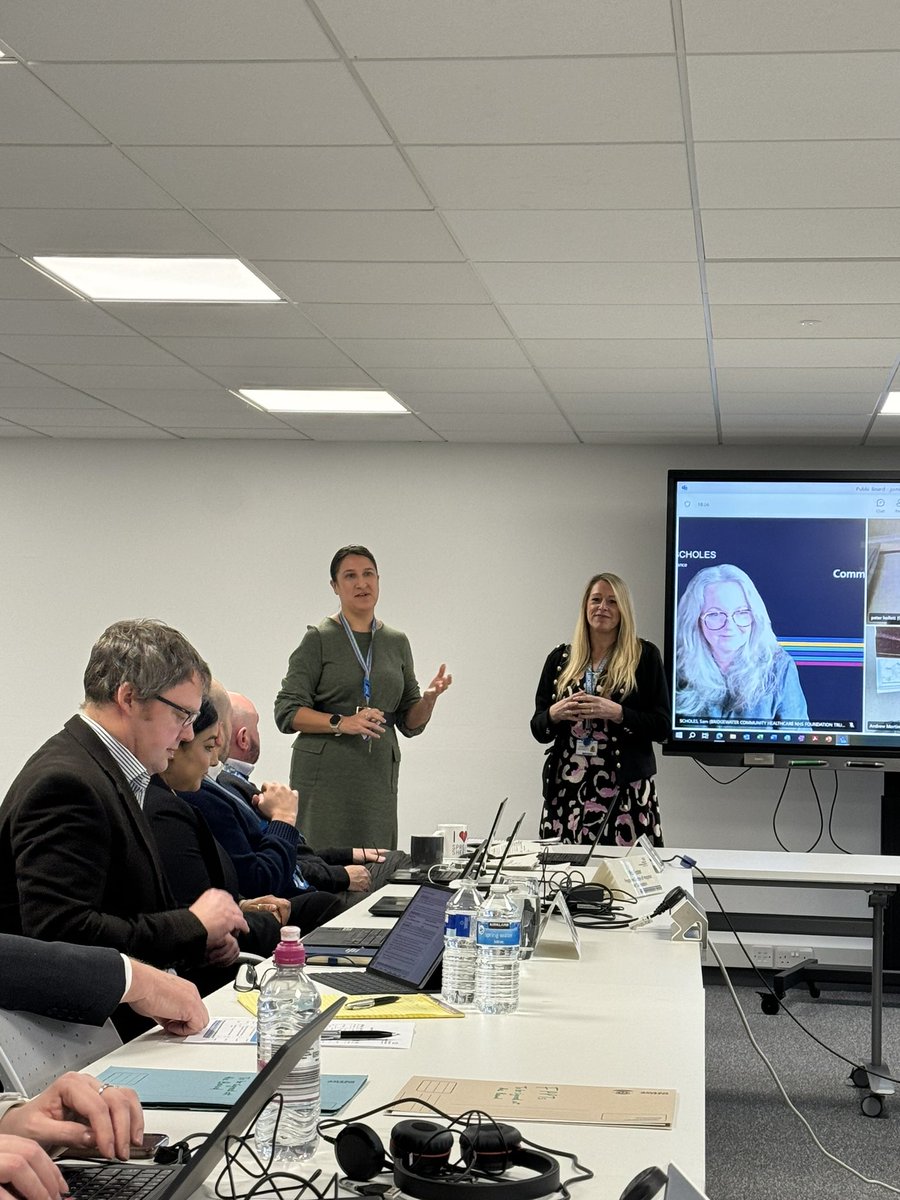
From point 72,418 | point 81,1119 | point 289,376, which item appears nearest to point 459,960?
point 81,1119

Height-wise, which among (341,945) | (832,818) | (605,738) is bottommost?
(832,818)

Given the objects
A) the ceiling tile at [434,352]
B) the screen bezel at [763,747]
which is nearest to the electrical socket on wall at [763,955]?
the screen bezel at [763,747]

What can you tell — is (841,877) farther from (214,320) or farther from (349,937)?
(214,320)

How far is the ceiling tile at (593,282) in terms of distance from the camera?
3855 millimetres

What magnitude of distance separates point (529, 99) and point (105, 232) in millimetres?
1526

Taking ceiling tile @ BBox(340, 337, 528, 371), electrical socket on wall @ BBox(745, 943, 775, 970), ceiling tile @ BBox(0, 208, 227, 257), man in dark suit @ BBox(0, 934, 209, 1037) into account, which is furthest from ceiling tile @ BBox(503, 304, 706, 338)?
electrical socket on wall @ BBox(745, 943, 775, 970)

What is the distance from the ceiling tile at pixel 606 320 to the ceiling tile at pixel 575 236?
51 centimetres

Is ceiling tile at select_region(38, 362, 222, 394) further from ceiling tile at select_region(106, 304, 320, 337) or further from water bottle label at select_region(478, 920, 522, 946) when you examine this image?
water bottle label at select_region(478, 920, 522, 946)

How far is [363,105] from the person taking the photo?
9.14 ft

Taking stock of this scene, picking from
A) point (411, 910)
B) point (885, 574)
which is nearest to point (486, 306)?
point (411, 910)

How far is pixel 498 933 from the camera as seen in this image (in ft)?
7.22

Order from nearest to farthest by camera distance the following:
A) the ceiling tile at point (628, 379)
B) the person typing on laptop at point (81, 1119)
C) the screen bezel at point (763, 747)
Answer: the person typing on laptop at point (81, 1119) < the ceiling tile at point (628, 379) < the screen bezel at point (763, 747)

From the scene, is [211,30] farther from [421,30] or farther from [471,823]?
[471,823]

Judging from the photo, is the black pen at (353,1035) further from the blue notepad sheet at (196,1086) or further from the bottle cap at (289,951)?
the bottle cap at (289,951)
